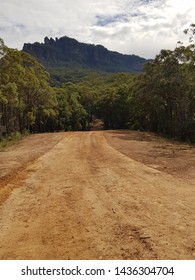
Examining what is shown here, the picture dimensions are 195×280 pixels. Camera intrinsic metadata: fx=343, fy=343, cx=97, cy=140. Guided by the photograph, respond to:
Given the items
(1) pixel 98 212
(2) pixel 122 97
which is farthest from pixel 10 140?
(2) pixel 122 97

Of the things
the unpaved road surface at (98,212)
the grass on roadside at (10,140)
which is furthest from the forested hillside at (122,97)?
the unpaved road surface at (98,212)

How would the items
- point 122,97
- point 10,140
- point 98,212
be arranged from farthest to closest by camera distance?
point 122,97, point 10,140, point 98,212

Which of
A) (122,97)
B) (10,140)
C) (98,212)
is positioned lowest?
(10,140)

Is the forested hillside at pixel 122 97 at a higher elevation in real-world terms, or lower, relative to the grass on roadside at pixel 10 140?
higher

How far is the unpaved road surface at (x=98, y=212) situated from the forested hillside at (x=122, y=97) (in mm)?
15984

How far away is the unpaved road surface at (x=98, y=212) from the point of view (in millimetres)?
5426

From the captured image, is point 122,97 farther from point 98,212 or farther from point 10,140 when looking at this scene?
point 98,212

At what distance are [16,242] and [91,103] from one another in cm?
6292

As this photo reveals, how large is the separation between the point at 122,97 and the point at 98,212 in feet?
183

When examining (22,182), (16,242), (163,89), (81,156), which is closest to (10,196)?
(22,182)

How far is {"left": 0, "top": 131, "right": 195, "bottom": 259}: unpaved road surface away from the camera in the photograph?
5.43 m

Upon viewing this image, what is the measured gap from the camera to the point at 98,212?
7.18 metres

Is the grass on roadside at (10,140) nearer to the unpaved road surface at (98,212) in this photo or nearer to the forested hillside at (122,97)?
the forested hillside at (122,97)

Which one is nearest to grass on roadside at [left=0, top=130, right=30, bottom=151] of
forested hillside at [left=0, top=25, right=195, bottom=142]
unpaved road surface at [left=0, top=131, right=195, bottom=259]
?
forested hillside at [left=0, top=25, right=195, bottom=142]
